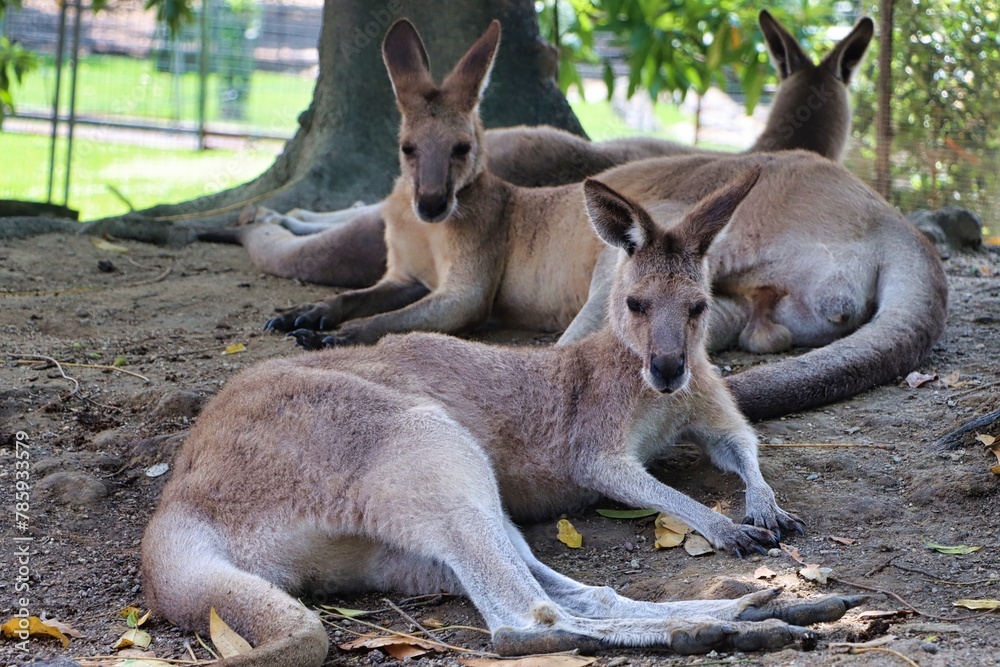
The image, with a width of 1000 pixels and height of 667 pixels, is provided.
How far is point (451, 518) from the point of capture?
2975 millimetres

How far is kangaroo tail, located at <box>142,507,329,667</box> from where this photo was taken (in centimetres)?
259

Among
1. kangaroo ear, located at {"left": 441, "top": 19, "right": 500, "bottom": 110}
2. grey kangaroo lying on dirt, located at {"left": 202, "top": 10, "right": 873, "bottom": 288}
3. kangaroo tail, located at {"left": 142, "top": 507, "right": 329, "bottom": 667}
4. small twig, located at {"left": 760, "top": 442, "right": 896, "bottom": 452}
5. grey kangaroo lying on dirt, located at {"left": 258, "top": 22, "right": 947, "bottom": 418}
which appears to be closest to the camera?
kangaroo tail, located at {"left": 142, "top": 507, "right": 329, "bottom": 667}

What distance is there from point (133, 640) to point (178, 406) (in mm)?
1579

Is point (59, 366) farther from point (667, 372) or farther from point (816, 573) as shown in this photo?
point (816, 573)

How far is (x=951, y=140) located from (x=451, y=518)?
7.28 metres

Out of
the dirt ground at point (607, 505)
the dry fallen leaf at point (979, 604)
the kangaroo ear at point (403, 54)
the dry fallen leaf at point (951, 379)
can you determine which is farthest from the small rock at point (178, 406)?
the dry fallen leaf at point (951, 379)

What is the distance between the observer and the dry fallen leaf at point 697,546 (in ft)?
11.2

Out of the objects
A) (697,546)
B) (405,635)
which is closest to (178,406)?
(405,635)

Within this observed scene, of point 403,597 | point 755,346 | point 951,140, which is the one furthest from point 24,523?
point 951,140

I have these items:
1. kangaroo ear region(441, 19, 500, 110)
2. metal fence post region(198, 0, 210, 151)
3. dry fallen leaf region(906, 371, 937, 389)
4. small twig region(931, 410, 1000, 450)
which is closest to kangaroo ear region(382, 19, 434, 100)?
Answer: kangaroo ear region(441, 19, 500, 110)

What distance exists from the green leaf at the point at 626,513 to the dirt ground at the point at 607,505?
0.9 inches

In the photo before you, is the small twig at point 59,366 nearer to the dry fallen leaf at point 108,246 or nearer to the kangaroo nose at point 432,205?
the kangaroo nose at point 432,205

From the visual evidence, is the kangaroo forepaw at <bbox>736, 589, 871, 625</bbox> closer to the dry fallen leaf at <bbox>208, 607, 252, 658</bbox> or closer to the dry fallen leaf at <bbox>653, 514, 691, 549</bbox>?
the dry fallen leaf at <bbox>653, 514, 691, 549</bbox>

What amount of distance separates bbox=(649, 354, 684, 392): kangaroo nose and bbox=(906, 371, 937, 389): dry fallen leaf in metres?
1.57
